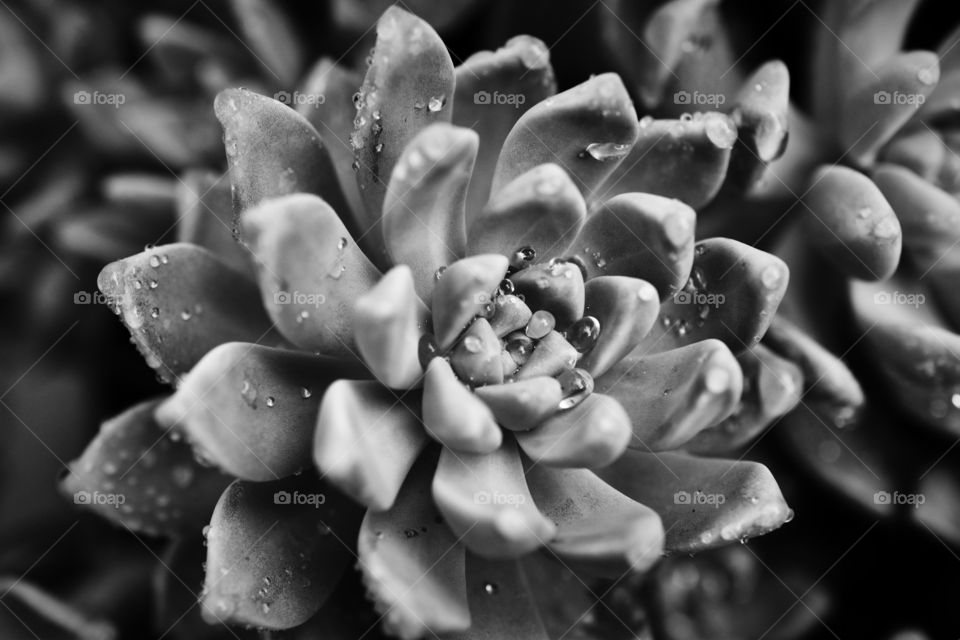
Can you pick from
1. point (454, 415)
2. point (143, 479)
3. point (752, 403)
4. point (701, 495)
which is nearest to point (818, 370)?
point (752, 403)

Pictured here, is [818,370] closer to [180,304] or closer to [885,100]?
[885,100]

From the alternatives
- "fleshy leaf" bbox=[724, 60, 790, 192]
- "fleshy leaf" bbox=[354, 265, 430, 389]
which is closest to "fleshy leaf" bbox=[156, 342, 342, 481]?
"fleshy leaf" bbox=[354, 265, 430, 389]

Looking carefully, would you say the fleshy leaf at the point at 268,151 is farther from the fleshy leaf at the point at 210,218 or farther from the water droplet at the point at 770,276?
the water droplet at the point at 770,276

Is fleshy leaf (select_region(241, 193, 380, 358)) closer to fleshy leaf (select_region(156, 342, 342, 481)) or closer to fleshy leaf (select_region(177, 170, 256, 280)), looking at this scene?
fleshy leaf (select_region(156, 342, 342, 481))

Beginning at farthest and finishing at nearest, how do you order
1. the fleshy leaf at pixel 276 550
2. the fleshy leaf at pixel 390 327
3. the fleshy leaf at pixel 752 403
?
the fleshy leaf at pixel 752 403
the fleshy leaf at pixel 276 550
the fleshy leaf at pixel 390 327

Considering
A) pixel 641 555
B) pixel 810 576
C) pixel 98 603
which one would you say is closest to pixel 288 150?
pixel 641 555

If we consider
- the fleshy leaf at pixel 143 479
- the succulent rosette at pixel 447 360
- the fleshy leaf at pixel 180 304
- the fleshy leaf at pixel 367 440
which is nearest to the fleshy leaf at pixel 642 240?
the succulent rosette at pixel 447 360

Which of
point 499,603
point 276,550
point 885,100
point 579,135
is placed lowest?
point 499,603
